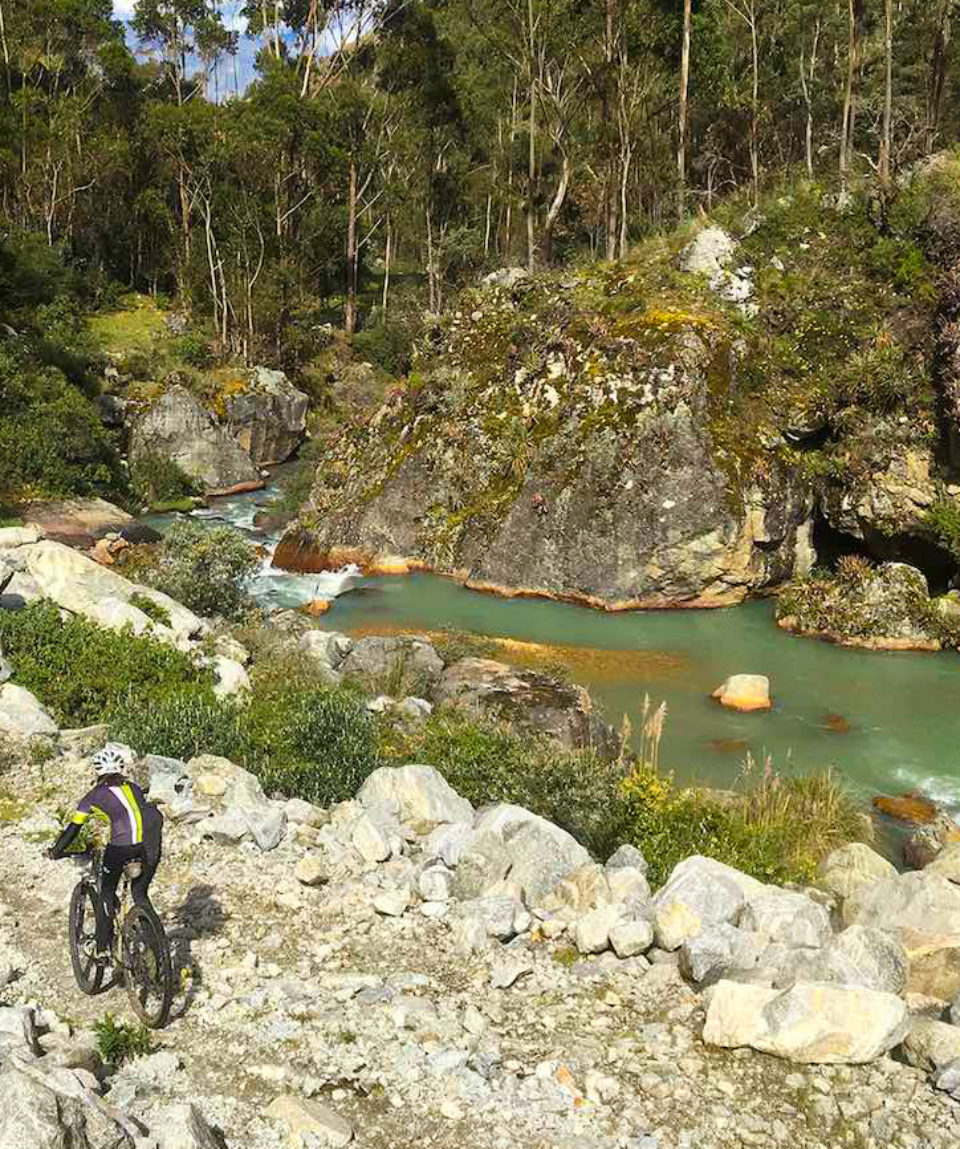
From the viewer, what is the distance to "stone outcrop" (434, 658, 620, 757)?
16.5 m

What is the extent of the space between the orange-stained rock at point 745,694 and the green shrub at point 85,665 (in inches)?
392

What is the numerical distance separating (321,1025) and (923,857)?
30.5 ft

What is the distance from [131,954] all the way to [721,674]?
15721 millimetres

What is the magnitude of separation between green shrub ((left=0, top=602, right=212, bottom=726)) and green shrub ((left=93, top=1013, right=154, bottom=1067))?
725 cm

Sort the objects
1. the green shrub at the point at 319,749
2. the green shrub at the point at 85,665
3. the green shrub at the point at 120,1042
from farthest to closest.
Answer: the green shrub at the point at 85,665 → the green shrub at the point at 319,749 → the green shrub at the point at 120,1042

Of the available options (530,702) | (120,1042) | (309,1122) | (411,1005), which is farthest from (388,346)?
(309,1122)

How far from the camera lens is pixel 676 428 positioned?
2736 cm

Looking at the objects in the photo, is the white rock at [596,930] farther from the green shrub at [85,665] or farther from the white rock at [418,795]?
the green shrub at [85,665]

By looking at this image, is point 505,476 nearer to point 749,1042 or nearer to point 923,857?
point 923,857

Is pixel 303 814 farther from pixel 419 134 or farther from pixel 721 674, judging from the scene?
pixel 419 134

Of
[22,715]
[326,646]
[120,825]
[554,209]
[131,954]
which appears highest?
[554,209]

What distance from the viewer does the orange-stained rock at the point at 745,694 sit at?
1908 cm

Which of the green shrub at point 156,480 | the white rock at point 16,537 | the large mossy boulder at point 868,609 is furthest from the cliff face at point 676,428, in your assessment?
the white rock at point 16,537

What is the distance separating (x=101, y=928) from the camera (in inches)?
306
